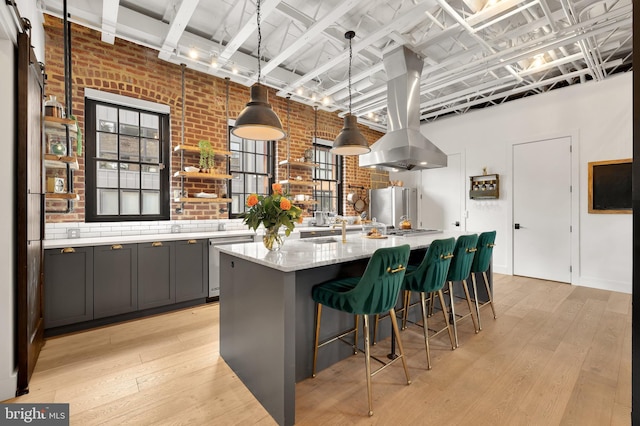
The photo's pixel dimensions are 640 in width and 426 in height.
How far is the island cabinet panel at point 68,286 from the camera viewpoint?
2.78 meters

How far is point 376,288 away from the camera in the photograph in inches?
73.7

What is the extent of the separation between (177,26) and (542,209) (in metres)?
5.96

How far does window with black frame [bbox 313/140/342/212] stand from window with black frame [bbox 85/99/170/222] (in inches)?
114

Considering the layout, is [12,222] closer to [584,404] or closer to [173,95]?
[173,95]

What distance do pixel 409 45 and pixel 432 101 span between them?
2041 mm

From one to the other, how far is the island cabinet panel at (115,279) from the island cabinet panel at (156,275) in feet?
0.19

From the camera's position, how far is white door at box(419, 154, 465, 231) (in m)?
6.11

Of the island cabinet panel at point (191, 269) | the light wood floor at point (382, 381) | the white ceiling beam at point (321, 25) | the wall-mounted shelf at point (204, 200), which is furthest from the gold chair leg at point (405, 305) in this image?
the wall-mounted shelf at point (204, 200)

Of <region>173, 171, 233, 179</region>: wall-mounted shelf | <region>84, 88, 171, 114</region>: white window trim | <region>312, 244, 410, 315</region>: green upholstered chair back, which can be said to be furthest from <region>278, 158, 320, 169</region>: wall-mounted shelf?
<region>312, 244, 410, 315</region>: green upholstered chair back

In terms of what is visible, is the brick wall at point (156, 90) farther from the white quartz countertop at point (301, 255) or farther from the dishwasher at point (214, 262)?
the white quartz countertop at point (301, 255)

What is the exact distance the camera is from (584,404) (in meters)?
1.91

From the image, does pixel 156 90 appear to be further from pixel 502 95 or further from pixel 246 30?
pixel 502 95

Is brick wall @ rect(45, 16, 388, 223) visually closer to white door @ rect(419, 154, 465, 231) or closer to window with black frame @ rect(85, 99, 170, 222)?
window with black frame @ rect(85, 99, 170, 222)

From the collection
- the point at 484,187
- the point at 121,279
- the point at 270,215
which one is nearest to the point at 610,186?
the point at 484,187
